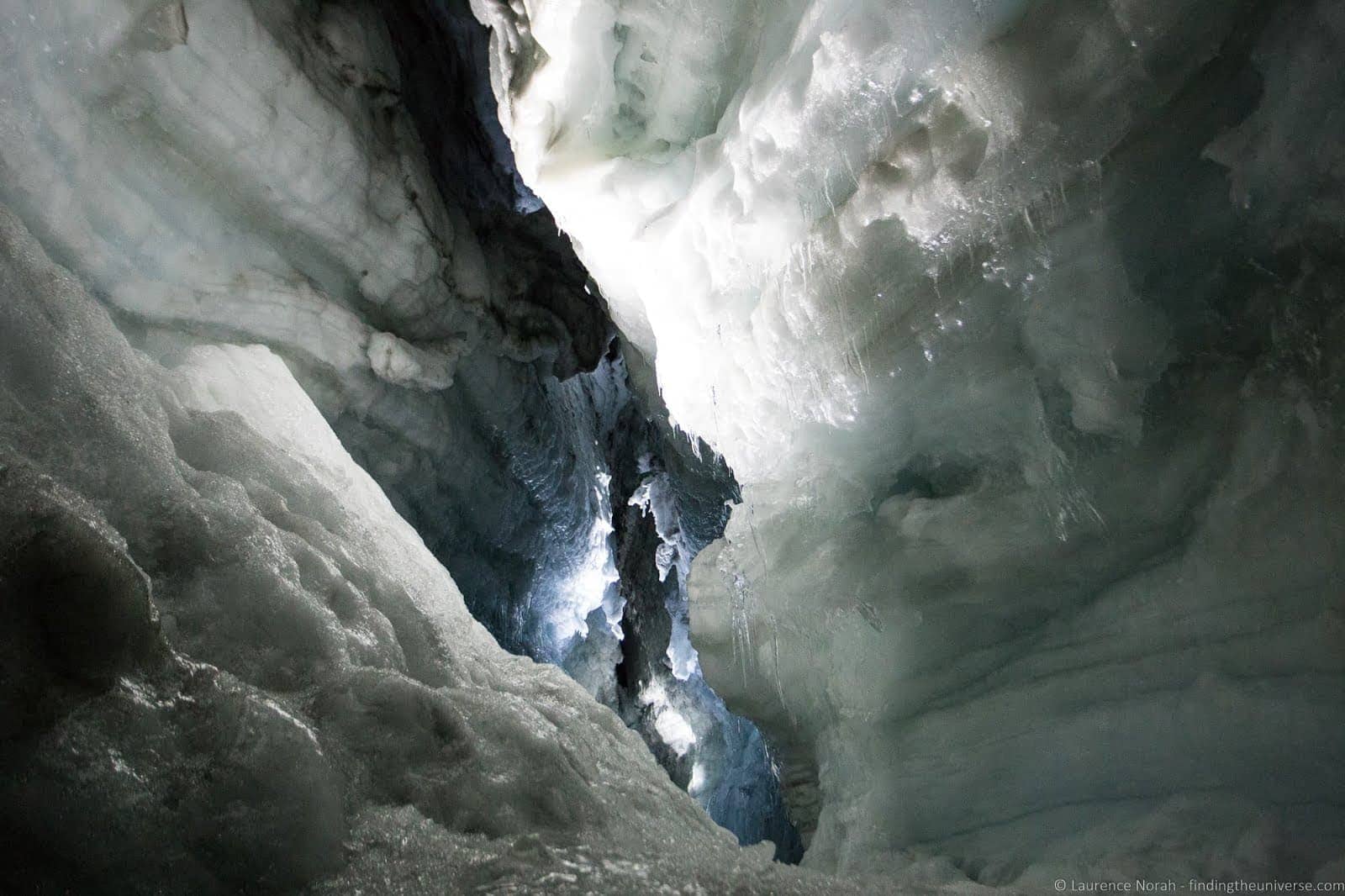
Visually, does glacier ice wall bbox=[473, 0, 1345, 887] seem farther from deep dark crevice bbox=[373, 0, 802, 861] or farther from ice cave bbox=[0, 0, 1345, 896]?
deep dark crevice bbox=[373, 0, 802, 861]

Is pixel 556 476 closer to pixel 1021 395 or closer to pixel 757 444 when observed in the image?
pixel 757 444

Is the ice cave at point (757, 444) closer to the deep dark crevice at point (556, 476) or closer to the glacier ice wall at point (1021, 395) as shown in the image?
the glacier ice wall at point (1021, 395)

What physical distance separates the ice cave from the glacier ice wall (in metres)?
0.02

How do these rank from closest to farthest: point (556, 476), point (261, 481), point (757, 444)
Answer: point (261, 481) → point (757, 444) → point (556, 476)

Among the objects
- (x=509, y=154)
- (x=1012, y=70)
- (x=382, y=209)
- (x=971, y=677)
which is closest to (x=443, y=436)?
(x=382, y=209)

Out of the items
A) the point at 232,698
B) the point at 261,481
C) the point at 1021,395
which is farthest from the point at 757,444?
the point at 232,698

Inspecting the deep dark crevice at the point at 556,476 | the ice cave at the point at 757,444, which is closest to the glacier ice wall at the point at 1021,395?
the ice cave at the point at 757,444

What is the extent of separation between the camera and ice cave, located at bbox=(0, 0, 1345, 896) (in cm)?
198

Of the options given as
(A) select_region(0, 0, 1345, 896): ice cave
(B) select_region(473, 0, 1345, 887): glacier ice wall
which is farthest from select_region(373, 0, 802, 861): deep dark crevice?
(B) select_region(473, 0, 1345, 887): glacier ice wall

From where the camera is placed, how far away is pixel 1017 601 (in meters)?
4.41

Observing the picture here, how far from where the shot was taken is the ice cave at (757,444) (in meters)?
1.98

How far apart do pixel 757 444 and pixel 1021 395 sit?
2.37 m

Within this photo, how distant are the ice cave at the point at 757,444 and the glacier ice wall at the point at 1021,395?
0.07 feet

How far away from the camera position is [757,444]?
6.20 metres
